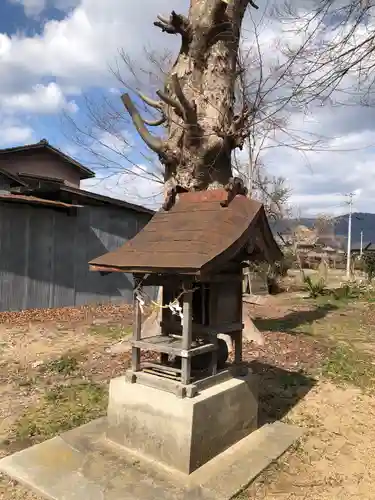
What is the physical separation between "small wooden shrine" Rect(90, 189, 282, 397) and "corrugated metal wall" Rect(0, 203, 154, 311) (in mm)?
8295

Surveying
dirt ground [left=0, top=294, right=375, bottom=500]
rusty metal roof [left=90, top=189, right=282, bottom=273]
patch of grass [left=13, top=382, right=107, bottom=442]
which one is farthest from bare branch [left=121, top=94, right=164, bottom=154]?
patch of grass [left=13, top=382, right=107, bottom=442]

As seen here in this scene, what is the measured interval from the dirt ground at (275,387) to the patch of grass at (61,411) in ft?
0.04

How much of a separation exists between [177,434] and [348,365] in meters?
4.83

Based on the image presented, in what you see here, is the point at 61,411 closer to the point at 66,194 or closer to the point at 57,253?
A: the point at 57,253

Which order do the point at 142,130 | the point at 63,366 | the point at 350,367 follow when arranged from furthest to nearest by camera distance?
the point at 142,130 < the point at 350,367 < the point at 63,366

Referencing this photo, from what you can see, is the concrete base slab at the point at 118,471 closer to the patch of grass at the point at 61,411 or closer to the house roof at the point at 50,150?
the patch of grass at the point at 61,411

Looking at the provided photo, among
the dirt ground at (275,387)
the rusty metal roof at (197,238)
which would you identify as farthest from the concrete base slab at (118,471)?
the rusty metal roof at (197,238)

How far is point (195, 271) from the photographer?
354cm

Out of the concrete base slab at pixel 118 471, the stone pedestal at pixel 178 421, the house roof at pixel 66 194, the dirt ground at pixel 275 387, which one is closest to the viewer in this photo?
the concrete base slab at pixel 118 471

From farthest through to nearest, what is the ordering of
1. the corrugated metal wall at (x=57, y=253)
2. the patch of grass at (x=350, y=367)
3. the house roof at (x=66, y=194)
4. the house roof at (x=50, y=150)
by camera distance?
1. the house roof at (x=50, y=150)
2. the house roof at (x=66, y=194)
3. the corrugated metal wall at (x=57, y=253)
4. the patch of grass at (x=350, y=367)

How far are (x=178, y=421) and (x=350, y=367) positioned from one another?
15.6 feet

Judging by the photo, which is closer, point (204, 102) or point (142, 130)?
point (204, 102)

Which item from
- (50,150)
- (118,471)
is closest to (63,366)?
(118,471)

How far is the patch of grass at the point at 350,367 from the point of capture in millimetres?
6828
